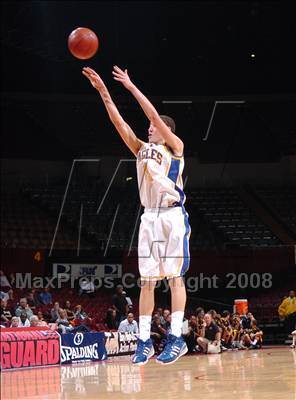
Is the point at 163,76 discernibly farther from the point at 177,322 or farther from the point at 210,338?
the point at 177,322

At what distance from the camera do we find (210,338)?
19.8 m

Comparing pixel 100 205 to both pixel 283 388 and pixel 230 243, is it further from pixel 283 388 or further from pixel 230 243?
pixel 283 388

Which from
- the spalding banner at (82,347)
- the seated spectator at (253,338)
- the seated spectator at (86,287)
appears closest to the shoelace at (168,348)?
the spalding banner at (82,347)

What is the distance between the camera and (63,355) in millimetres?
15070

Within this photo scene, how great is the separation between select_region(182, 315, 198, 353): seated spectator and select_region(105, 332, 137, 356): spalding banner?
1.73 metres

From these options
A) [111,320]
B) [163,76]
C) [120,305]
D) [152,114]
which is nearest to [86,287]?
Result: [120,305]

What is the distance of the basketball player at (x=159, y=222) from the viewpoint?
6629 mm

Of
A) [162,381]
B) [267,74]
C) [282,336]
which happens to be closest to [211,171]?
[267,74]

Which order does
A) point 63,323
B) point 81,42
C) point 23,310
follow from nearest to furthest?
point 81,42
point 23,310
point 63,323

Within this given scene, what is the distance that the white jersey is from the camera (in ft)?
21.9

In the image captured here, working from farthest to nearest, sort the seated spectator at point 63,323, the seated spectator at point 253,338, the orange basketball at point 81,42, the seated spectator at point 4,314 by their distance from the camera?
the seated spectator at point 253,338, the seated spectator at point 4,314, the seated spectator at point 63,323, the orange basketball at point 81,42

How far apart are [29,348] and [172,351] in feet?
26.2

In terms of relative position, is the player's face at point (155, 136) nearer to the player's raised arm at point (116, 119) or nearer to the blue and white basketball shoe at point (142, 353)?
the player's raised arm at point (116, 119)

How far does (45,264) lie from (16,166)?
5828mm
